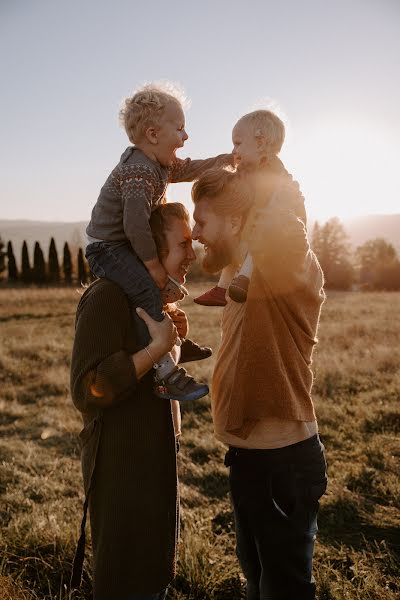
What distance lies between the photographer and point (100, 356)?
1814mm

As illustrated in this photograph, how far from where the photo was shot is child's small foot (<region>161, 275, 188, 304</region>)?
87.0 inches

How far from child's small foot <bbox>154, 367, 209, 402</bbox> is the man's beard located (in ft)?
1.57

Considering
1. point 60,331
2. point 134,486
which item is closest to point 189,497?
point 134,486

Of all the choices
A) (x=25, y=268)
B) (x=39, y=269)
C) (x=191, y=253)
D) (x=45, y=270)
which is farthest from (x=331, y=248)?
(x=191, y=253)

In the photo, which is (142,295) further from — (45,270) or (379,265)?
(379,265)

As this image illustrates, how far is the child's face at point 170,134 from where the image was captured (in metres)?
2.60

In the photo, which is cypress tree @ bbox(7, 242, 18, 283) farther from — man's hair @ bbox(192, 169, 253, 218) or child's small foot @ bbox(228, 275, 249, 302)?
child's small foot @ bbox(228, 275, 249, 302)

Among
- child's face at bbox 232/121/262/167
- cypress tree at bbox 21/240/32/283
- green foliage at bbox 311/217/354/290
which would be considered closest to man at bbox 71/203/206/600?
child's face at bbox 232/121/262/167

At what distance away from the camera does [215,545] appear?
3777 mm

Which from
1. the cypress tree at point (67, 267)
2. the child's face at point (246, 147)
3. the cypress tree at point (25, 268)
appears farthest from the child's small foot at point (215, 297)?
the cypress tree at point (25, 268)

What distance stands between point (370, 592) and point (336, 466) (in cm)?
233

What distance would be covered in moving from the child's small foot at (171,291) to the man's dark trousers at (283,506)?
0.72 m

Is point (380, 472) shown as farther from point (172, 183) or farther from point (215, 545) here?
point (172, 183)

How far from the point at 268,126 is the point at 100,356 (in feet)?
6.41
